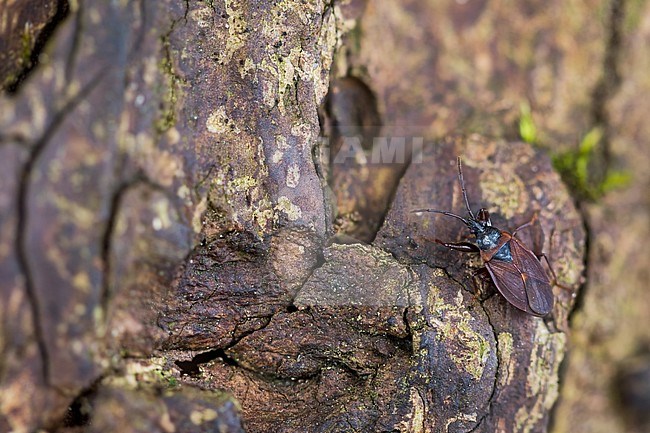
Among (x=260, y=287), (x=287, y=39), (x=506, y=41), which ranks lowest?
(x=260, y=287)

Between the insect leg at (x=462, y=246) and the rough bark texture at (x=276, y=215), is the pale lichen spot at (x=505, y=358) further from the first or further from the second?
the insect leg at (x=462, y=246)

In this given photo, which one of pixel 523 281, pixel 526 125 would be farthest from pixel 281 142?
pixel 526 125

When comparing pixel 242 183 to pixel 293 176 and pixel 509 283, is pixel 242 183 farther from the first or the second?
pixel 509 283

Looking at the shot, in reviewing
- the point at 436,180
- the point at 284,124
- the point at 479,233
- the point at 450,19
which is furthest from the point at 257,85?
the point at 450,19

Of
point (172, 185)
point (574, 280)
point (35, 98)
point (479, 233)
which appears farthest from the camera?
point (574, 280)

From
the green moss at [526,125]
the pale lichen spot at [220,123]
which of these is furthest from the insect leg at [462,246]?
the pale lichen spot at [220,123]

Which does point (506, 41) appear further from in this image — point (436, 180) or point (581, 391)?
point (581, 391)

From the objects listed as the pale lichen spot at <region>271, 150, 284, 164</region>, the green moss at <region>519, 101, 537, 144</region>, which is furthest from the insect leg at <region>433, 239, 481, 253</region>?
the green moss at <region>519, 101, 537, 144</region>

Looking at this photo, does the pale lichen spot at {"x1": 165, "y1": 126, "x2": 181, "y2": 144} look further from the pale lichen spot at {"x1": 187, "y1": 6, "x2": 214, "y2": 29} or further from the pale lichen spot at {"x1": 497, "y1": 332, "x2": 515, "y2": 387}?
the pale lichen spot at {"x1": 497, "y1": 332, "x2": 515, "y2": 387}
